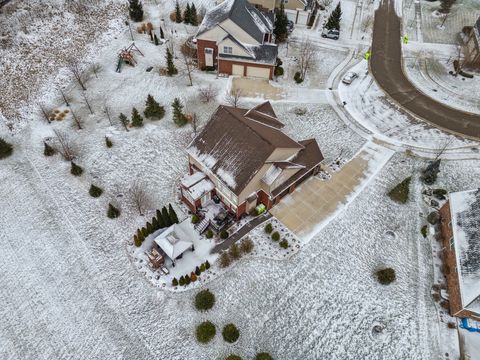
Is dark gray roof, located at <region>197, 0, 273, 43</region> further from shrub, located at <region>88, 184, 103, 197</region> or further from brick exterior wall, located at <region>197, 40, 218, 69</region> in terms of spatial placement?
shrub, located at <region>88, 184, 103, 197</region>

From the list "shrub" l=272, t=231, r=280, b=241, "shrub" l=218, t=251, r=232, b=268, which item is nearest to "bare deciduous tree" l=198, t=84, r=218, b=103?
"shrub" l=272, t=231, r=280, b=241

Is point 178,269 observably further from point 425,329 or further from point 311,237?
point 425,329

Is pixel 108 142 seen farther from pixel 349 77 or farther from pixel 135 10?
pixel 349 77

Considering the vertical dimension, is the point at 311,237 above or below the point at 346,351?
above

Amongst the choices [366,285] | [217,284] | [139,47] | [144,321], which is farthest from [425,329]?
[139,47]

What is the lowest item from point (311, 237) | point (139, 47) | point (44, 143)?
point (311, 237)

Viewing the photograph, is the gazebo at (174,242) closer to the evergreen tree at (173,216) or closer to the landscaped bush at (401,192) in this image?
the evergreen tree at (173,216)

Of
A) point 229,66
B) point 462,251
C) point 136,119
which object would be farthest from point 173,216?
point 229,66
